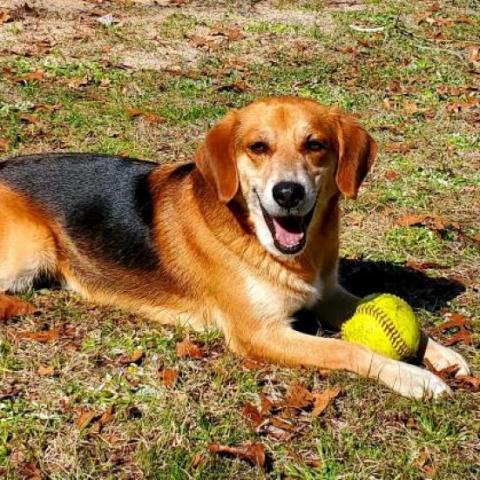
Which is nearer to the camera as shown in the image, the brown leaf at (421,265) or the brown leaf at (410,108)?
the brown leaf at (421,265)

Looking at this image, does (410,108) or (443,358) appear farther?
(410,108)

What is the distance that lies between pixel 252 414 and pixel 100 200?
190cm

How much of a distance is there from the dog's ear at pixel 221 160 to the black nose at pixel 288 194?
1.12ft

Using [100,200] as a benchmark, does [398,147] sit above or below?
below

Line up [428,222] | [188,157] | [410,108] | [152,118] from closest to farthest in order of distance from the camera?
1. [428,222]
2. [188,157]
3. [152,118]
4. [410,108]

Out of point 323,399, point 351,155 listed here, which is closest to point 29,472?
point 323,399

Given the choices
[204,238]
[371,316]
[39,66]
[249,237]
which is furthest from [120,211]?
[39,66]

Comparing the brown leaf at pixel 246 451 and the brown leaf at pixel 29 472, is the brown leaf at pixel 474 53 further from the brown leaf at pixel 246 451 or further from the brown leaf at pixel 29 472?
the brown leaf at pixel 29 472

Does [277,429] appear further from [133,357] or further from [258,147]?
[258,147]

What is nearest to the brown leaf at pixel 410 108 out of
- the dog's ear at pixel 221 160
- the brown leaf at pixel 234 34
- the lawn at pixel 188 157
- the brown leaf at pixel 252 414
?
the lawn at pixel 188 157

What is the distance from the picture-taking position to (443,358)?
4.53m

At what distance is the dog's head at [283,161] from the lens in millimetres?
4426

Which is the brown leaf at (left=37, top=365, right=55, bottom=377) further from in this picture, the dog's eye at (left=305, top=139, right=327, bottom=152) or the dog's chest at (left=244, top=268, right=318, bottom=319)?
the dog's eye at (left=305, top=139, right=327, bottom=152)

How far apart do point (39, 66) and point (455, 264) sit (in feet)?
19.0
